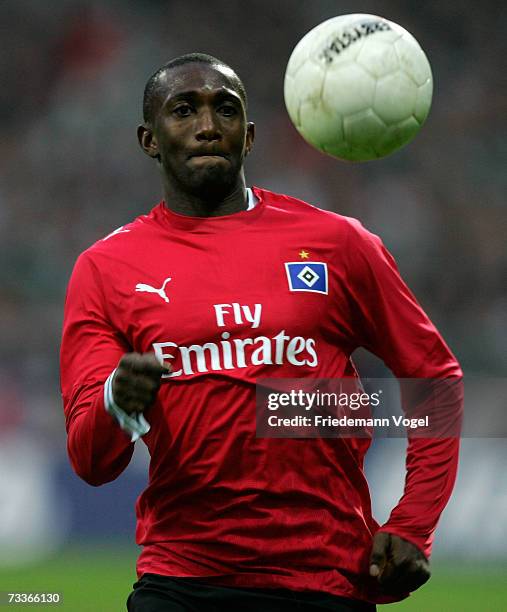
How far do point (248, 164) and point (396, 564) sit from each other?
366 inches

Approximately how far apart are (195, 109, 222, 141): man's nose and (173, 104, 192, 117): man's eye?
0.06 metres

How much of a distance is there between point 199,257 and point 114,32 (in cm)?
951

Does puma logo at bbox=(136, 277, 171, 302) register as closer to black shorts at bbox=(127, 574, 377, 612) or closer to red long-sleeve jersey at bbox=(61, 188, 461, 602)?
red long-sleeve jersey at bbox=(61, 188, 461, 602)

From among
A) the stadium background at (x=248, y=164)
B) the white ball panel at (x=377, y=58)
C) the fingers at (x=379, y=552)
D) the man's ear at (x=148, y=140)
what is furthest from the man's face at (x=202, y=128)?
the stadium background at (x=248, y=164)

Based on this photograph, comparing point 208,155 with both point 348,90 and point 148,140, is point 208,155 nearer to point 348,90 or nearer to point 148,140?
point 148,140

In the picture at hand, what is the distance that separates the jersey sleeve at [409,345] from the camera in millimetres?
3361

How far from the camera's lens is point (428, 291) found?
11.1 meters

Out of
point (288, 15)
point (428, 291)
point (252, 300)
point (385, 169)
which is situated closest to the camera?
point (252, 300)

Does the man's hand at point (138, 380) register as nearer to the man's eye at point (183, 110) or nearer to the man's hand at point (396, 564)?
the man's hand at point (396, 564)

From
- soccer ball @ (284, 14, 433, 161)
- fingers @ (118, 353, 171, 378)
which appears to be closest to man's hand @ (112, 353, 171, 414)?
fingers @ (118, 353, 171, 378)

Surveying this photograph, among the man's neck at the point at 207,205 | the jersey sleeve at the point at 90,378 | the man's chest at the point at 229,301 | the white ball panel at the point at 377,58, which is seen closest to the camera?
the jersey sleeve at the point at 90,378

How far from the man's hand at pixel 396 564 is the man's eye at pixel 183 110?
1433 mm

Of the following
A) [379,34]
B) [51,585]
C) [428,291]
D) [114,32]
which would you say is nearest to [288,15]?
[114,32]

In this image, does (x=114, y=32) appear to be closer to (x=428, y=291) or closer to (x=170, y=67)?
(x=428, y=291)
